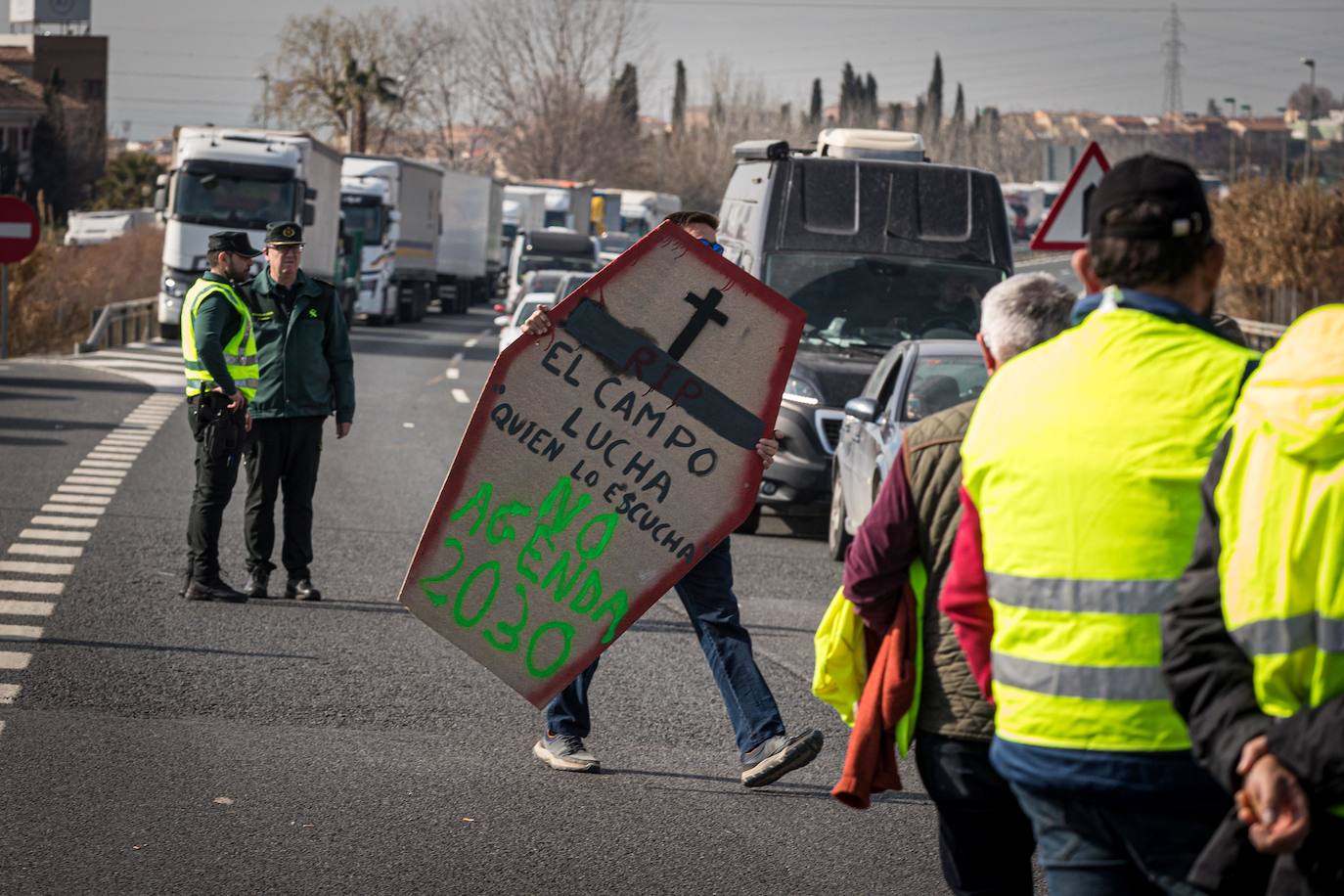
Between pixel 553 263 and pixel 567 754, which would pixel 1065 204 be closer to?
pixel 567 754

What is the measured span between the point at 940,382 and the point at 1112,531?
9.34 metres

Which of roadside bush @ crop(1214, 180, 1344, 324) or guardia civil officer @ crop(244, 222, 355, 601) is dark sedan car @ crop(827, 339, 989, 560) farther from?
roadside bush @ crop(1214, 180, 1344, 324)

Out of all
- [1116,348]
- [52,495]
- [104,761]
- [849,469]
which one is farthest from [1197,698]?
[52,495]

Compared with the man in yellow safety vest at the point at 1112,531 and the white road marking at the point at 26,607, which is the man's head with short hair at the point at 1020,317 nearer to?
the man in yellow safety vest at the point at 1112,531

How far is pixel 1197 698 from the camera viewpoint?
9.32 feet

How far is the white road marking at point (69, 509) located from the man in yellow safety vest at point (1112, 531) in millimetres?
10958

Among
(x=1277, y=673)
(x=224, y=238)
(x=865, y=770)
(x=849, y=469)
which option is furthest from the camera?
(x=849, y=469)

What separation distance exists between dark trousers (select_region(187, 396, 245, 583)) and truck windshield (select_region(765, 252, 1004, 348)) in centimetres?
616

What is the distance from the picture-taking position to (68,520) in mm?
12828

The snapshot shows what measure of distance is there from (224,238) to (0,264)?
18084 millimetres

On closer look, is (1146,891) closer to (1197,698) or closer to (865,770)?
(1197,698)

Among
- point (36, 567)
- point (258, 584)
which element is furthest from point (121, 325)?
point (258, 584)

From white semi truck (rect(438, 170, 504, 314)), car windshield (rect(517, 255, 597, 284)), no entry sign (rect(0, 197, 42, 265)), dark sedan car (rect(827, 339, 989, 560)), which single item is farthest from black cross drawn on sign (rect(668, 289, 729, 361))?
white semi truck (rect(438, 170, 504, 314))

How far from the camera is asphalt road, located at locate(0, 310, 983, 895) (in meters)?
5.66
